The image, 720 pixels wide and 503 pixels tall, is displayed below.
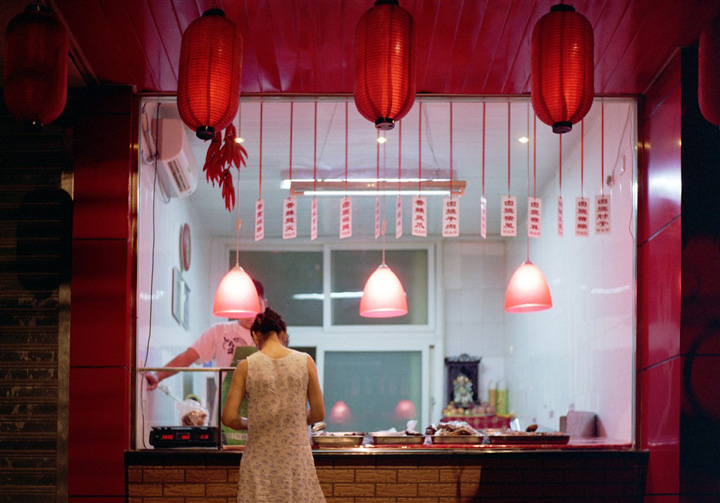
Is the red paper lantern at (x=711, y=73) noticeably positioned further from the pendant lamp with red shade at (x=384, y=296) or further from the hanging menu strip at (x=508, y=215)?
the pendant lamp with red shade at (x=384, y=296)

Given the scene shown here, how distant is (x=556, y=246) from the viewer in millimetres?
8414

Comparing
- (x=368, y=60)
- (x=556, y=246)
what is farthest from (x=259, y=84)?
(x=556, y=246)

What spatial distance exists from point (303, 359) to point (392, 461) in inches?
46.8

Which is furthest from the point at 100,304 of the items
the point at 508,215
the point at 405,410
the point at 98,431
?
the point at 405,410

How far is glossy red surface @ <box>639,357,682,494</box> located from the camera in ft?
15.8

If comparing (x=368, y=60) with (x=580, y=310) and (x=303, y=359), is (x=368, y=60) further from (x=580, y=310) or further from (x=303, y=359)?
(x=580, y=310)

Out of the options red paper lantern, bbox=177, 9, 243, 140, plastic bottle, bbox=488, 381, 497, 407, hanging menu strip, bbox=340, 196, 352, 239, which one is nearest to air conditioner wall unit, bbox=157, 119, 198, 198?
hanging menu strip, bbox=340, 196, 352, 239

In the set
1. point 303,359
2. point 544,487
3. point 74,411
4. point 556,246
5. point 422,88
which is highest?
point 422,88

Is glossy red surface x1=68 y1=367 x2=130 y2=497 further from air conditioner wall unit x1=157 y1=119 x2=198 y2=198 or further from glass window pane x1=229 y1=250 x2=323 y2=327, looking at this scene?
glass window pane x1=229 y1=250 x2=323 y2=327

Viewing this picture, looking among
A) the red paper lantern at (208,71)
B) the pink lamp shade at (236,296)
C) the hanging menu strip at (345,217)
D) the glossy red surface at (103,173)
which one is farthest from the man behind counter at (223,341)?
the red paper lantern at (208,71)

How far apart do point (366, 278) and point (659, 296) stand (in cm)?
Result: 594

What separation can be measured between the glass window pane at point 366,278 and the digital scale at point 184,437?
5623 millimetres

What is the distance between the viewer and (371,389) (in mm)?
10648

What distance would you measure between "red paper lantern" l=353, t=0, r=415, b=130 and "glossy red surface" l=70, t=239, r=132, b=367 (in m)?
2.10
